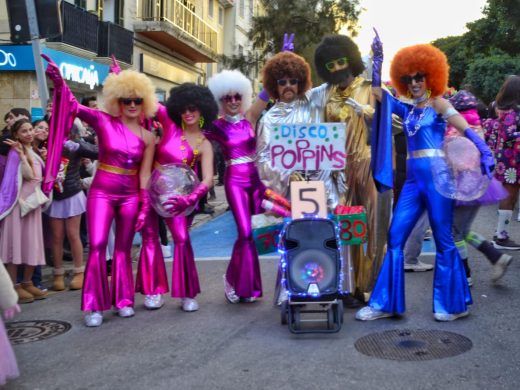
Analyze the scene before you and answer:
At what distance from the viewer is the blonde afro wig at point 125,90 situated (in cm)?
524

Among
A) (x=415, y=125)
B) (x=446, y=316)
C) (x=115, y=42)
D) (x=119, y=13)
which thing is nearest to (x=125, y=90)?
(x=415, y=125)

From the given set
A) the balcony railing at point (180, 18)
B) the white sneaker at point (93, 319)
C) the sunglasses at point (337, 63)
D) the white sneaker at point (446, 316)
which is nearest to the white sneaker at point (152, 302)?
the white sneaker at point (93, 319)

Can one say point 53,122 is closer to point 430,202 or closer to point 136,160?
point 136,160

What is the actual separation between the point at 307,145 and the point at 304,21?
67.7 feet

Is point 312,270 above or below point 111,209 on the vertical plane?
below

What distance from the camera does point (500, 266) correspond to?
18.9 feet

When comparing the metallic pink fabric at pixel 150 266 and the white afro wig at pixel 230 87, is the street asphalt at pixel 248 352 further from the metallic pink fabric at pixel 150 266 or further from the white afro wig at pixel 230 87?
the white afro wig at pixel 230 87

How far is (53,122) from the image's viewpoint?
499 cm

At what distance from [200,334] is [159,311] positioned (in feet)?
2.81

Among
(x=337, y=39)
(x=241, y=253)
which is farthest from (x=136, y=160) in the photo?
(x=337, y=39)

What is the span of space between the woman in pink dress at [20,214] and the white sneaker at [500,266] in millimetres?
4203

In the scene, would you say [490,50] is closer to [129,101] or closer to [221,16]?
[221,16]

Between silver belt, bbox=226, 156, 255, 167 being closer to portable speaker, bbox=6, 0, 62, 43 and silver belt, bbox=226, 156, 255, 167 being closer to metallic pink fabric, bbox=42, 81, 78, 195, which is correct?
metallic pink fabric, bbox=42, 81, 78, 195

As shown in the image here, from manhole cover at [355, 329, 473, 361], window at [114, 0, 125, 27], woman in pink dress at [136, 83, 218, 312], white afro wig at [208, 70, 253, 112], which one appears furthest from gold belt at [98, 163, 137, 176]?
window at [114, 0, 125, 27]
